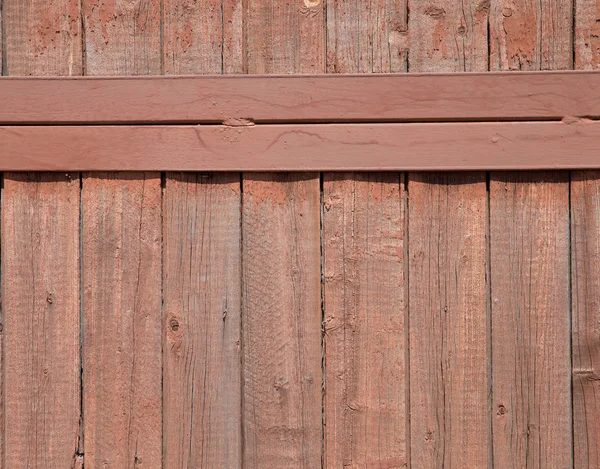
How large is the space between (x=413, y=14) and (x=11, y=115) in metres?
0.97

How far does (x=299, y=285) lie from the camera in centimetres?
153

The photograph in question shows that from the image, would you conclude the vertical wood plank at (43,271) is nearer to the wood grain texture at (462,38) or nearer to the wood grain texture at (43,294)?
the wood grain texture at (43,294)

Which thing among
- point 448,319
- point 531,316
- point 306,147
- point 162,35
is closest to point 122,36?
point 162,35

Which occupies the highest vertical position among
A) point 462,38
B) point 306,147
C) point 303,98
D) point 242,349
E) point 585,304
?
point 462,38

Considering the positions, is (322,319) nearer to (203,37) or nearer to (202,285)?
(202,285)

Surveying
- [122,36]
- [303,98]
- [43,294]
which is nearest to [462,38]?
[303,98]

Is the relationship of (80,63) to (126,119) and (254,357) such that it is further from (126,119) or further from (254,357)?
(254,357)

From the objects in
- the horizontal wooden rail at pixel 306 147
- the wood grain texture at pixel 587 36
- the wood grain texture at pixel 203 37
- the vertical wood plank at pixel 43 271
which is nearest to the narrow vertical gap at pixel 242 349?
the horizontal wooden rail at pixel 306 147

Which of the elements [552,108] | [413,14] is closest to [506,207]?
[552,108]

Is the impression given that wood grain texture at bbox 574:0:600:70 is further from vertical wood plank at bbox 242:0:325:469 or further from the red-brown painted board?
vertical wood plank at bbox 242:0:325:469

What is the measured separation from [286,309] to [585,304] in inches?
27.7

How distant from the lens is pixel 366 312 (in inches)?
60.0

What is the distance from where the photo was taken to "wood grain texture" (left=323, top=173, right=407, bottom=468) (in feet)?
4.99

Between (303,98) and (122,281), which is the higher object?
(303,98)
